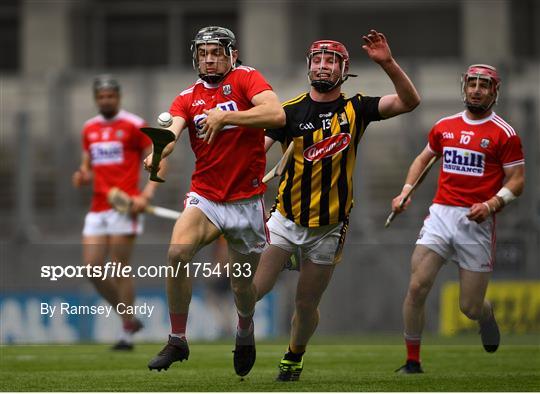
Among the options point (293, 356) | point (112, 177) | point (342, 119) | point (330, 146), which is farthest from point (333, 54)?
point (112, 177)

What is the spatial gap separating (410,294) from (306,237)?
47.5 inches

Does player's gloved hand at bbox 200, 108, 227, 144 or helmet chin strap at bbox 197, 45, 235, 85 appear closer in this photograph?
player's gloved hand at bbox 200, 108, 227, 144

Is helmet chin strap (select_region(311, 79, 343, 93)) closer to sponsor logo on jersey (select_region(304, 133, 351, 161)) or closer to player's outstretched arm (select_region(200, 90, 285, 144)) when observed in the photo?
sponsor logo on jersey (select_region(304, 133, 351, 161))

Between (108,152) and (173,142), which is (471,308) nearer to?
(173,142)

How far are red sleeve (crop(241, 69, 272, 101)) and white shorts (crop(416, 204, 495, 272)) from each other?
6.86 ft

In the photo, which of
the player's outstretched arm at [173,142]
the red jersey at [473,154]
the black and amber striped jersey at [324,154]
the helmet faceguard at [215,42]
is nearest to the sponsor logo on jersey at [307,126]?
the black and amber striped jersey at [324,154]

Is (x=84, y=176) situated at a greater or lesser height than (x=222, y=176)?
lesser

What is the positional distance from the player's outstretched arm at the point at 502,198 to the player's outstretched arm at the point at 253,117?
1979 millimetres

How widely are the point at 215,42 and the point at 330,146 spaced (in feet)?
3.40

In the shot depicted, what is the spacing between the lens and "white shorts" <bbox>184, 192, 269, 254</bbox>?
8734mm

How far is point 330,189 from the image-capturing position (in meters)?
9.12

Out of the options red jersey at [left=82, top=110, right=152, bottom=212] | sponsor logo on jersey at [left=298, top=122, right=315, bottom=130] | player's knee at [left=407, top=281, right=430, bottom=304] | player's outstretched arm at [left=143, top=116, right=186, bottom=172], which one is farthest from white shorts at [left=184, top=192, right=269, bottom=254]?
red jersey at [left=82, top=110, right=152, bottom=212]

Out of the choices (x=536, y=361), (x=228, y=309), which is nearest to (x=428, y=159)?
(x=536, y=361)

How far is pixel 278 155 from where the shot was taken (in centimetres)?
1770
